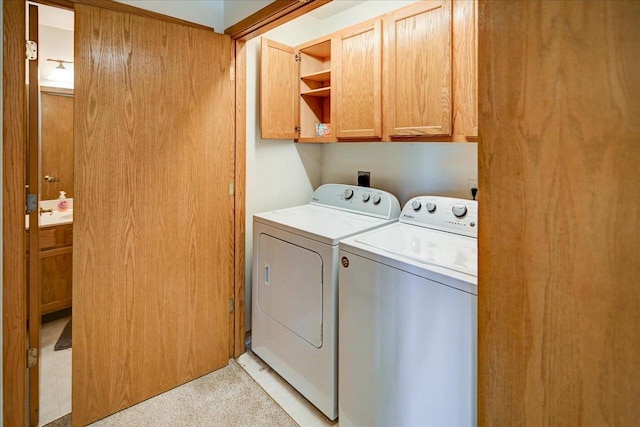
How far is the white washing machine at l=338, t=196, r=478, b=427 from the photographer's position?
1265 millimetres

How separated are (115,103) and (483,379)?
1931 millimetres

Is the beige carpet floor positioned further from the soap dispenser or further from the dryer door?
the soap dispenser

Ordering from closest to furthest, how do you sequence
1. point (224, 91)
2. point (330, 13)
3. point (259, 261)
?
point (224, 91)
point (259, 261)
point (330, 13)

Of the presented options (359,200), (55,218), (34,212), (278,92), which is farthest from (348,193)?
(55,218)

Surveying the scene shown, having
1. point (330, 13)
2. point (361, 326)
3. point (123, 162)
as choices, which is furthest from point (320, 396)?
point (330, 13)

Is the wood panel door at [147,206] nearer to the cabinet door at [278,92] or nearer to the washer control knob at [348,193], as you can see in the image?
the cabinet door at [278,92]

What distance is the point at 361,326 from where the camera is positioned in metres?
1.61

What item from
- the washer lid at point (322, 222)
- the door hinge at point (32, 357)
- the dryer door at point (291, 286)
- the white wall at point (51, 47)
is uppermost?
the white wall at point (51, 47)

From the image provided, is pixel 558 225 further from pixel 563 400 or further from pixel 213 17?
pixel 213 17

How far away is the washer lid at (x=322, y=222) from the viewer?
5.99 ft

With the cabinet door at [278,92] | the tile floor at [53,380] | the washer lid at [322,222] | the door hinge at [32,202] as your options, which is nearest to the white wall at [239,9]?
the cabinet door at [278,92]

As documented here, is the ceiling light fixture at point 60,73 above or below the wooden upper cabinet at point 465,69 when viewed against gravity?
above

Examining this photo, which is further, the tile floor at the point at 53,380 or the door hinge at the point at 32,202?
the tile floor at the point at 53,380

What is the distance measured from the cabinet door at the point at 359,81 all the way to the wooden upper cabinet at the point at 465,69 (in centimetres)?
45
